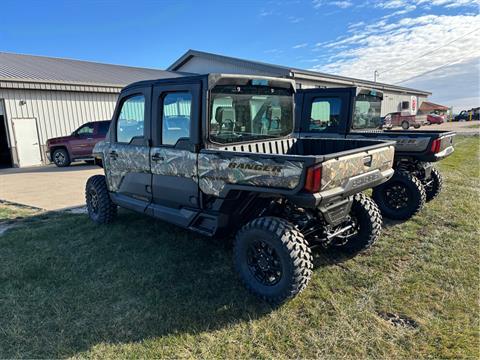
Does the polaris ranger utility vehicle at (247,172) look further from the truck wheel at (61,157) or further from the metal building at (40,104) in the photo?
the metal building at (40,104)

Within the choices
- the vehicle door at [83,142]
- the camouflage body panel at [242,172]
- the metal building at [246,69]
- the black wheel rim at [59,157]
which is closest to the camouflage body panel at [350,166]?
the camouflage body panel at [242,172]

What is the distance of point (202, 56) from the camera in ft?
89.5

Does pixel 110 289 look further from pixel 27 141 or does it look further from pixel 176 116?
pixel 27 141

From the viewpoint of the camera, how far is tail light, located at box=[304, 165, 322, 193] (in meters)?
2.89

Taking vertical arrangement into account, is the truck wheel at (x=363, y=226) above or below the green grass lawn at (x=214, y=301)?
above

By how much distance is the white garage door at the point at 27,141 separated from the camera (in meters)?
14.2

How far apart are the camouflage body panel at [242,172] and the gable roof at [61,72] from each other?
1315cm

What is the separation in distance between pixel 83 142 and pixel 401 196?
11970 millimetres

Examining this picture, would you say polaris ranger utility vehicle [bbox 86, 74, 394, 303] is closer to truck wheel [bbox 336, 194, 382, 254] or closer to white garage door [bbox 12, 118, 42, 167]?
truck wheel [bbox 336, 194, 382, 254]

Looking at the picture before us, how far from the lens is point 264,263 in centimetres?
340

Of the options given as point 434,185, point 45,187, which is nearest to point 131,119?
point 434,185

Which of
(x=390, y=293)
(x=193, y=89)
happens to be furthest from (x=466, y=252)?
(x=193, y=89)

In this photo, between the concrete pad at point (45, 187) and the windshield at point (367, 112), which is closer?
the windshield at point (367, 112)

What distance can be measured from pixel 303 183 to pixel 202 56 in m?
26.4
